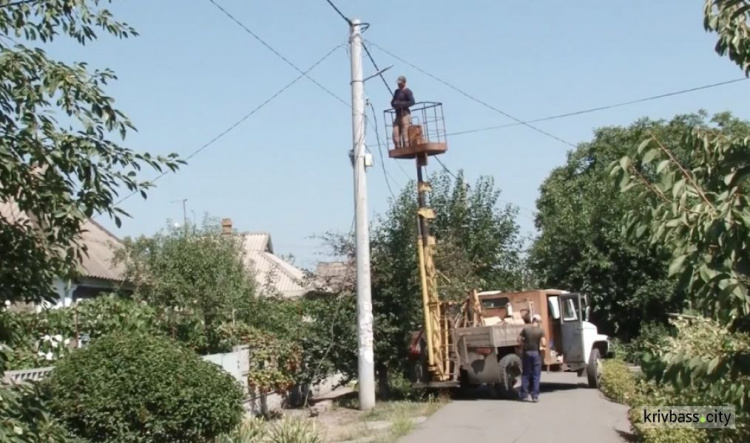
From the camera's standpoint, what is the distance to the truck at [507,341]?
19.4 meters

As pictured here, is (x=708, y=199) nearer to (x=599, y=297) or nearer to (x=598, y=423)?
(x=598, y=423)

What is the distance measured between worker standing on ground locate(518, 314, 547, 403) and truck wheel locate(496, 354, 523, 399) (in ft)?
1.40

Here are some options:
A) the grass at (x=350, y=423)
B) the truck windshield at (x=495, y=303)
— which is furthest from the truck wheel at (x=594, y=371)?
the grass at (x=350, y=423)

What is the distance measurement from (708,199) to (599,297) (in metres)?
27.4

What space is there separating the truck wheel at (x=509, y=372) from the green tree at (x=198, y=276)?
Answer: 16.6ft

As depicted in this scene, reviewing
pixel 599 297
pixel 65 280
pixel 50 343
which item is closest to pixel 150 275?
pixel 50 343

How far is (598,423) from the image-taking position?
15.8 meters

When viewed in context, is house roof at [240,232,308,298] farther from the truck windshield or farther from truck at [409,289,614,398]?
truck at [409,289,614,398]

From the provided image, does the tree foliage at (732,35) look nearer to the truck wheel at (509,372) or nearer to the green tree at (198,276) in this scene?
the green tree at (198,276)

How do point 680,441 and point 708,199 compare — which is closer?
point 708,199

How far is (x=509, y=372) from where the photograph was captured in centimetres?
1967

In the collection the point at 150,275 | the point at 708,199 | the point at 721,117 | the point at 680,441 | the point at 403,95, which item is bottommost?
the point at 680,441

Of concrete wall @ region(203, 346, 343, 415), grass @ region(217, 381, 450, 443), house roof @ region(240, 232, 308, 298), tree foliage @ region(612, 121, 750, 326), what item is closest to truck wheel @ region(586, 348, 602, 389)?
grass @ region(217, 381, 450, 443)

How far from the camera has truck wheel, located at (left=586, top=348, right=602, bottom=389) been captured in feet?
73.4
